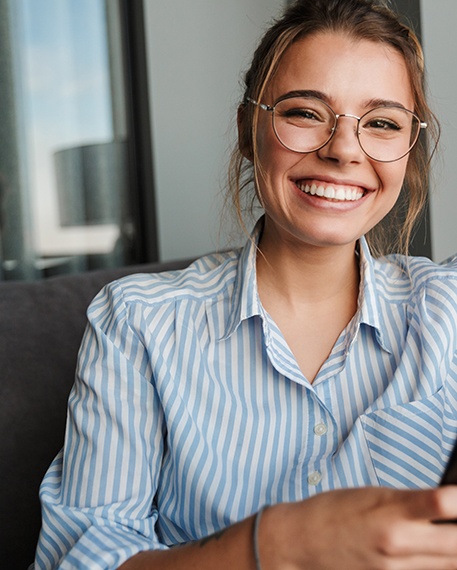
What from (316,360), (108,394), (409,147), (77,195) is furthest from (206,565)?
(77,195)

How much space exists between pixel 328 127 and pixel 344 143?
4cm

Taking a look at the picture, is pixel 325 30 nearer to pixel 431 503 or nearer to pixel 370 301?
pixel 370 301

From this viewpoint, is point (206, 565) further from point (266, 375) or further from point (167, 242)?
point (167, 242)

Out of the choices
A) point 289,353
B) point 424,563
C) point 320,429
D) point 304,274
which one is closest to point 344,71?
point 304,274

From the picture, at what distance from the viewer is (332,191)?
3.86ft

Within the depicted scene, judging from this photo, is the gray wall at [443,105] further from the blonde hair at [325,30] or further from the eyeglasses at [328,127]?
the eyeglasses at [328,127]

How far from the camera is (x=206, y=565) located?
808 mm

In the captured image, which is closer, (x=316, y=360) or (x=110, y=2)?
(x=316, y=360)

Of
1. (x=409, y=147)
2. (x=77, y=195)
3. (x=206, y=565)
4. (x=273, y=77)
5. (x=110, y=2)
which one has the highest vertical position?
(x=110, y=2)

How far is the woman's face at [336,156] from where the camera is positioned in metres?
1.17

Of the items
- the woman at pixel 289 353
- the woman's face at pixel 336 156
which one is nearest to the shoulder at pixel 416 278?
the woman at pixel 289 353

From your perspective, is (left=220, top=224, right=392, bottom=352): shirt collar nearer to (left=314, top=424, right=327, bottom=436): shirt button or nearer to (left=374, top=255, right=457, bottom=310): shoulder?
(left=374, top=255, right=457, bottom=310): shoulder

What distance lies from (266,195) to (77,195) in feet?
4.45

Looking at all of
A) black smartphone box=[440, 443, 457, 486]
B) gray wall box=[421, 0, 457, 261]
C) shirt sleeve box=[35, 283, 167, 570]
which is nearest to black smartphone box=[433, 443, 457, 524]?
black smartphone box=[440, 443, 457, 486]
